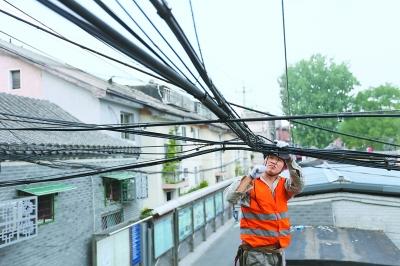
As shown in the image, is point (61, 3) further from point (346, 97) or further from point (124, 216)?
point (346, 97)

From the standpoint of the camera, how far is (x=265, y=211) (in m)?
3.68

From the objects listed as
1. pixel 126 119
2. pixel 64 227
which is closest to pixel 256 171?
pixel 64 227

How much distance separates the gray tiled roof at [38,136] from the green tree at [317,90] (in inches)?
1012

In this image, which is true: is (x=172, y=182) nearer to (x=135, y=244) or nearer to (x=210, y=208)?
(x=210, y=208)

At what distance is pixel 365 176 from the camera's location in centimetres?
906

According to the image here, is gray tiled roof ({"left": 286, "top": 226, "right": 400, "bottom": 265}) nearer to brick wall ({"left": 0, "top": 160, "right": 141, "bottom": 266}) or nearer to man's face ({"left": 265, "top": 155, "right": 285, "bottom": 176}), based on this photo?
man's face ({"left": 265, "top": 155, "right": 285, "bottom": 176})

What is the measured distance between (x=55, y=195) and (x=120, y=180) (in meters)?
2.80

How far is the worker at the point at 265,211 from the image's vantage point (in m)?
3.63

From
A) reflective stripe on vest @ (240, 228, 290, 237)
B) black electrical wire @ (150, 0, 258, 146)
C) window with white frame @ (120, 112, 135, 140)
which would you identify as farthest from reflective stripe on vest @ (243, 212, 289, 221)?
window with white frame @ (120, 112, 135, 140)

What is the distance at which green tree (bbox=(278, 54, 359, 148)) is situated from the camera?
34.9 metres

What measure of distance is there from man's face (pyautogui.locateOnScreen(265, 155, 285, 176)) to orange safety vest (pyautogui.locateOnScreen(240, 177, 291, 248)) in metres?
0.19

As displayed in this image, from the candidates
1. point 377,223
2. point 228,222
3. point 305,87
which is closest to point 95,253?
point 377,223

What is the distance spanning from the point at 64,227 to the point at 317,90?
31071 millimetres

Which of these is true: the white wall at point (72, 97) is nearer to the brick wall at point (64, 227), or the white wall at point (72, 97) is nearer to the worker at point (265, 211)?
the brick wall at point (64, 227)
